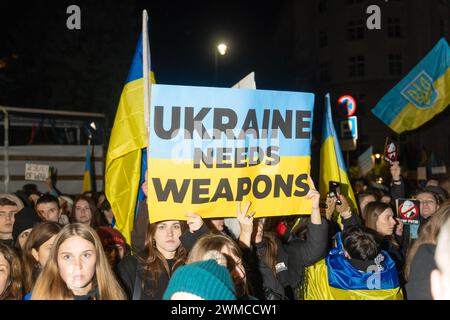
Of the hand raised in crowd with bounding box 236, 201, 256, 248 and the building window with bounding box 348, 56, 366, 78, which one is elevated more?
the building window with bounding box 348, 56, 366, 78

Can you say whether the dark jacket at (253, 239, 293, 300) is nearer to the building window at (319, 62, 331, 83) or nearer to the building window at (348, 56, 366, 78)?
the building window at (348, 56, 366, 78)

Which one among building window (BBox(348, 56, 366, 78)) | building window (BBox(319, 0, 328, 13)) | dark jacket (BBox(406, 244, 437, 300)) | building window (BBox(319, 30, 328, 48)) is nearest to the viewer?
dark jacket (BBox(406, 244, 437, 300))

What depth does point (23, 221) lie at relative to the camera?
5016 millimetres

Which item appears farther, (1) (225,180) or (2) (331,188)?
(2) (331,188)

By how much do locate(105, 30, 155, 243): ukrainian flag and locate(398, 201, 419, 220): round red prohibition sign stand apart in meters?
2.93

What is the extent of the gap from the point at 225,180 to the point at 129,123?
157cm

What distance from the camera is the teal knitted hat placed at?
2219mm

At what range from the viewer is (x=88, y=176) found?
11.3 metres

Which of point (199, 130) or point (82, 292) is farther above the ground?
point (199, 130)

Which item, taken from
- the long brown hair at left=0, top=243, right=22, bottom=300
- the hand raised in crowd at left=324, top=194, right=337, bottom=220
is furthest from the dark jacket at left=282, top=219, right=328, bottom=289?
the long brown hair at left=0, top=243, right=22, bottom=300
